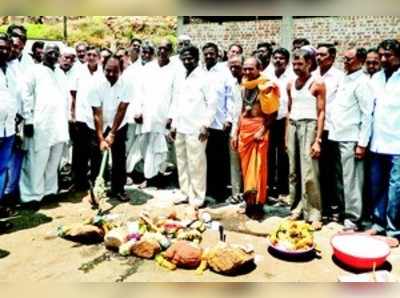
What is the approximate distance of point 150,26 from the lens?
75.7ft

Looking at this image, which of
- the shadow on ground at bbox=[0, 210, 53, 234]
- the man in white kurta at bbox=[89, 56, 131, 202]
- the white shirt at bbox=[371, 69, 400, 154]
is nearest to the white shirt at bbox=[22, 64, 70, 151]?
the man in white kurta at bbox=[89, 56, 131, 202]

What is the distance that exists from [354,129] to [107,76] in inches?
109

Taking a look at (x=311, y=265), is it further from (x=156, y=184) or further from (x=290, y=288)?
(x=156, y=184)

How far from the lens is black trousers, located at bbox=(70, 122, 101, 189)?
5801 millimetres

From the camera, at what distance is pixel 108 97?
5.57 meters

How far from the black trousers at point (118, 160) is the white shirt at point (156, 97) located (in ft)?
1.59

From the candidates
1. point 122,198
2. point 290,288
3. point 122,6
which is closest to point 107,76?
point 122,198

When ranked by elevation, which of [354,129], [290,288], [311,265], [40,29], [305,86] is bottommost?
[311,265]

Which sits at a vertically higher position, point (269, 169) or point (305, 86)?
point (305, 86)

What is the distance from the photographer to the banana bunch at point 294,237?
4.09 m

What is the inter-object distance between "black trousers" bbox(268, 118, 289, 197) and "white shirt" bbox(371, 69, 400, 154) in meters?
1.55

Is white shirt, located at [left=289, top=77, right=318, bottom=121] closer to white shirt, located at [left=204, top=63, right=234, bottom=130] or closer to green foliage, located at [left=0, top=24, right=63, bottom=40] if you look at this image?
white shirt, located at [left=204, top=63, right=234, bottom=130]

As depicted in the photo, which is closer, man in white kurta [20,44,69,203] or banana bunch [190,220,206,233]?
banana bunch [190,220,206,233]

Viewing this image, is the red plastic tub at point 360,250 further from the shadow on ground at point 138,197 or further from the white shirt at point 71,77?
the white shirt at point 71,77
